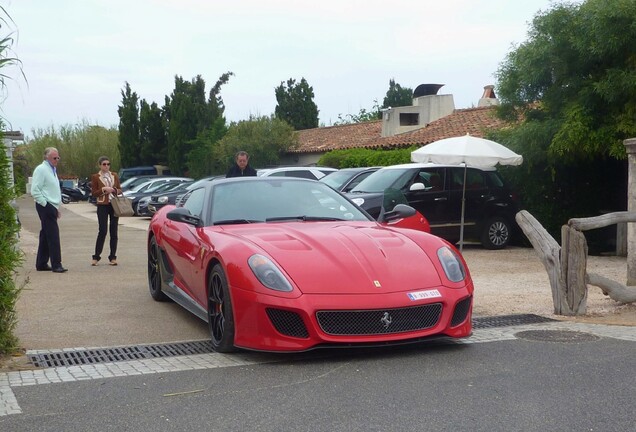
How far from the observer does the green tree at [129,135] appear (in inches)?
2133

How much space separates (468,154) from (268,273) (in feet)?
28.2

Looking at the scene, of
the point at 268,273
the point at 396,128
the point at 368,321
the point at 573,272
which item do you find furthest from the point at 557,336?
the point at 396,128

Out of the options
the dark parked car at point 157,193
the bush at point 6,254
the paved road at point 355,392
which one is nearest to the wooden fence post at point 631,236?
the paved road at point 355,392

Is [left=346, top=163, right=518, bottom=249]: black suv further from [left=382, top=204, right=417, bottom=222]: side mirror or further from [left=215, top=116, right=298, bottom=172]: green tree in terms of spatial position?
[left=215, top=116, right=298, bottom=172]: green tree

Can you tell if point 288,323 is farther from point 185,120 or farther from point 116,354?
point 185,120

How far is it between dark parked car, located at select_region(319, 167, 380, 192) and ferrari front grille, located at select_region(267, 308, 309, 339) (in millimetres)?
10774

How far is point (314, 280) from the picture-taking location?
596cm

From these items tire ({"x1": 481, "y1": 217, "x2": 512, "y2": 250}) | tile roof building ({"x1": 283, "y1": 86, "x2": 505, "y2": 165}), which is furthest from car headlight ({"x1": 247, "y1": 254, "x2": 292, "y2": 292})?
tile roof building ({"x1": 283, "y1": 86, "x2": 505, "y2": 165})

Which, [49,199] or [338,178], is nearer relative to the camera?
[49,199]

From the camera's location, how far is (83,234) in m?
20.6

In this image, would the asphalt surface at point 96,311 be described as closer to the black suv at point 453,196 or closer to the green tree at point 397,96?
the black suv at point 453,196

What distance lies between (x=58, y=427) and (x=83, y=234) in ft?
54.9

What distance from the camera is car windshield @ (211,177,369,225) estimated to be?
741 centimetres

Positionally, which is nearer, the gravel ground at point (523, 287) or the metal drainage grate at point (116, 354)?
the metal drainage grate at point (116, 354)
